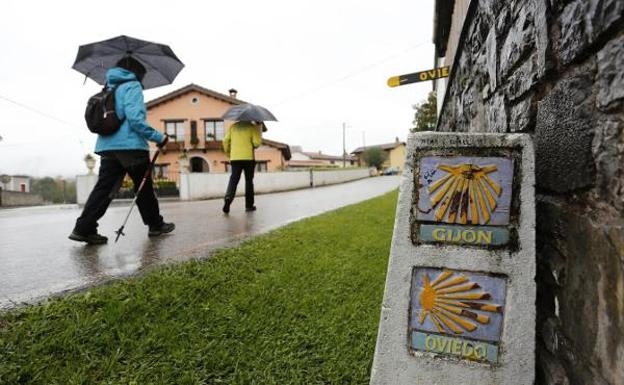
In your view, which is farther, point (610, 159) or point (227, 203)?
point (227, 203)

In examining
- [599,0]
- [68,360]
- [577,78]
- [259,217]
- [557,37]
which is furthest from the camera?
[259,217]

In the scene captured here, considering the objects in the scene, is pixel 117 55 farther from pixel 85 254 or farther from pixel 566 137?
pixel 566 137

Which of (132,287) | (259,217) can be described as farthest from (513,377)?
(259,217)

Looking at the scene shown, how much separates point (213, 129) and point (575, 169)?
28.9m

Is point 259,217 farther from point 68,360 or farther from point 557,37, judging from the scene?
point 557,37

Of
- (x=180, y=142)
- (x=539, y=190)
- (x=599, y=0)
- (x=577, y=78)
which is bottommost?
(x=539, y=190)

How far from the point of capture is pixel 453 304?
150 cm

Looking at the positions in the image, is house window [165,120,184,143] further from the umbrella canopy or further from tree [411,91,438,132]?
the umbrella canopy

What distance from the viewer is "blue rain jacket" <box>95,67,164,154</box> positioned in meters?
3.68

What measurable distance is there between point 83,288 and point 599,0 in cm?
291

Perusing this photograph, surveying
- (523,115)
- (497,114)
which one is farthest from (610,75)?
(497,114)

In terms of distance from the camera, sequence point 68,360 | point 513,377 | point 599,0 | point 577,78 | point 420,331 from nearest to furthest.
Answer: point 599,0 < point 577,78 < point 513,377 < point 420,331 < point 68,360

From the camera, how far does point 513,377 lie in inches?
55.6

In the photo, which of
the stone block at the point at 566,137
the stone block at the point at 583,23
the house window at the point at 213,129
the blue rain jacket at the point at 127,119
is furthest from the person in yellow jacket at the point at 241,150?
the house window at the point at 213,129
